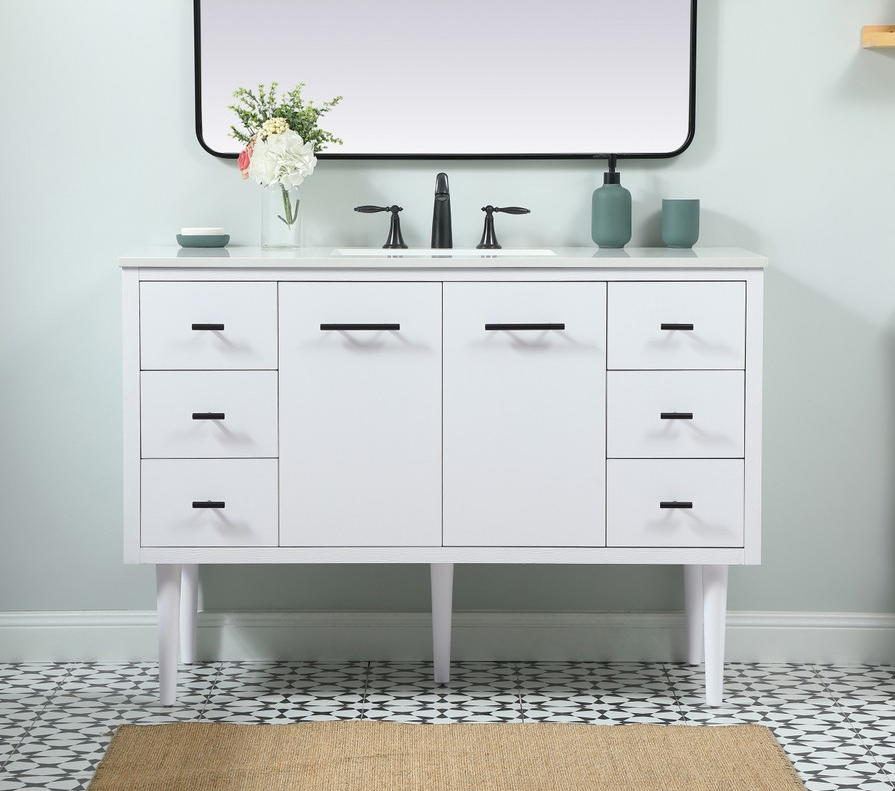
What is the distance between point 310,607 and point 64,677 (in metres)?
0.58

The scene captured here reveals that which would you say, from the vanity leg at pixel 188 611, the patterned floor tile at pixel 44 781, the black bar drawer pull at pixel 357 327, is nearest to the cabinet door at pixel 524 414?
the black bar drawer pull at pixel 357 327

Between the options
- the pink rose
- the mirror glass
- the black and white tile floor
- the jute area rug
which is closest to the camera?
the jute area rug

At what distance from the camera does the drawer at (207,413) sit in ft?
7.64

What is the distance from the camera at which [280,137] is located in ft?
8.24

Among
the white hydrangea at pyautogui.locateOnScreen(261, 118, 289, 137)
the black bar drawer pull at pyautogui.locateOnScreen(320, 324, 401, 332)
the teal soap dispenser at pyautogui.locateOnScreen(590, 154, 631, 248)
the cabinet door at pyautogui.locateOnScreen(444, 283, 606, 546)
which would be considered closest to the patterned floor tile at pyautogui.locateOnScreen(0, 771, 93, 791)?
the cabinet door at pyautogui.locateOnScreen(444, 283, 606, 546)

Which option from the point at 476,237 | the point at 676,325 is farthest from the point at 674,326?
the point at 476,237

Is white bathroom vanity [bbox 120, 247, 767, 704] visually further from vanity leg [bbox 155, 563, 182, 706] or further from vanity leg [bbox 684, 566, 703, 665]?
vanity leg [bbox 684, 566, 703, 665]

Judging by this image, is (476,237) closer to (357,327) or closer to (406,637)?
(357,327)

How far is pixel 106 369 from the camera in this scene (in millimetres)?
2773

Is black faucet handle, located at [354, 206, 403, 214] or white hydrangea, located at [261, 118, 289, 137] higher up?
white hydrangea, located at [261, 118, 289, 137]

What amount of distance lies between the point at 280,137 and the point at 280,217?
0.61 ft

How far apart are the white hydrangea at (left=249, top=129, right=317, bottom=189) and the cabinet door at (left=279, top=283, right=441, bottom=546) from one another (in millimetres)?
329

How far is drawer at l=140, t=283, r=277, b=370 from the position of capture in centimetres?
231

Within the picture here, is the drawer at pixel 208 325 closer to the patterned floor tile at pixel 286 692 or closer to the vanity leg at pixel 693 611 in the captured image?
the patterned floor tile at pixel 286 692
